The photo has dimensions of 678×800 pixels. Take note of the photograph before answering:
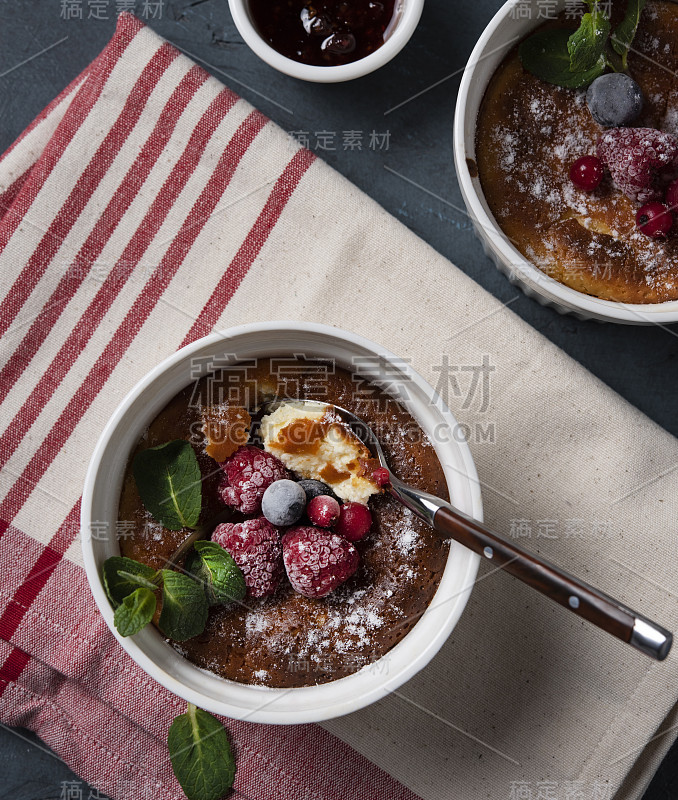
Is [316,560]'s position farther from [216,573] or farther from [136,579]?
[136,579]

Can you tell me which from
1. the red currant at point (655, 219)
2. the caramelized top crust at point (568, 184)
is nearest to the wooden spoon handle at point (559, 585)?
the caramelized top crust at point (568, 184)

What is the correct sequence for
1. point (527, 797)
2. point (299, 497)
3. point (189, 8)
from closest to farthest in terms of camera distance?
point (299, 497) < point (527, 797) < point (189, 8)

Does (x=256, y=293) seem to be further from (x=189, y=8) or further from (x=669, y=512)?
(x=669, y=512)

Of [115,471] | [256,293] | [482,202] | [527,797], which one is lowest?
[527,797]

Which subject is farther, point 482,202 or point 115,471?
point 482,202

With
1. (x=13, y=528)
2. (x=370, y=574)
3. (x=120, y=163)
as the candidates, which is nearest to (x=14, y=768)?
(x=13, y=528)

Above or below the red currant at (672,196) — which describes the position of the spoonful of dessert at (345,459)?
below

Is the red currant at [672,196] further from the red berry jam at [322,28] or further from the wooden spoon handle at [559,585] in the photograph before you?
the wooden spoon handle at [559,585]
